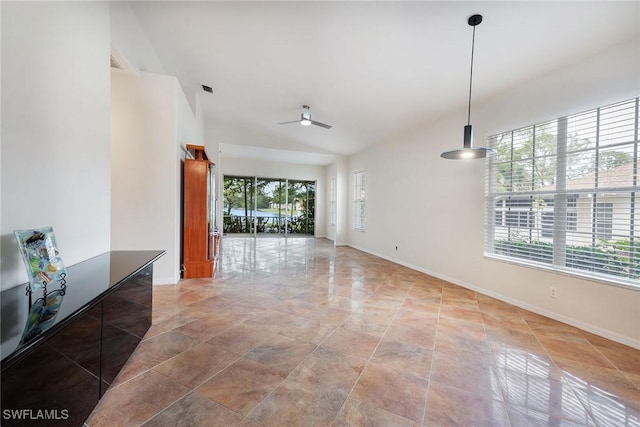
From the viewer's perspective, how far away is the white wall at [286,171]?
9.37 meters

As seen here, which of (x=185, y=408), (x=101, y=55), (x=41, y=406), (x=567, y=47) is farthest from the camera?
(x=567, y=47)

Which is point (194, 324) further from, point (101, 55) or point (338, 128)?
point (338, 128)

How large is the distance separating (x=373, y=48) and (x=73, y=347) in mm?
3813

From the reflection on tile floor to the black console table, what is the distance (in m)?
0.27

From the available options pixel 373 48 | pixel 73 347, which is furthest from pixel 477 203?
pixel 73 347

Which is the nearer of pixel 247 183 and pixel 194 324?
pixel 194 324

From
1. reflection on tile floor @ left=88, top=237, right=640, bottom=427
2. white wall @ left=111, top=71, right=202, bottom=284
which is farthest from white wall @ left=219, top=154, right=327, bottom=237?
reflection on tile floor @ left=88, top=237, right=640, bottom=427

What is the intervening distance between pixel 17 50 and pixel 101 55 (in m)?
0.97

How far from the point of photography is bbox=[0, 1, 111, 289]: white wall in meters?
1.40

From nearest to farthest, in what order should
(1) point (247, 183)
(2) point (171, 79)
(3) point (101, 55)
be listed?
(3) point (101, 55) < (2) point (171, 79) < (1) point (247, 183)

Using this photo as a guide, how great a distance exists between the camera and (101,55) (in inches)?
88.0

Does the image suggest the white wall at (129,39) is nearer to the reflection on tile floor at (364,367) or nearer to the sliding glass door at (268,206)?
the reflection on tile floor at (364,367)

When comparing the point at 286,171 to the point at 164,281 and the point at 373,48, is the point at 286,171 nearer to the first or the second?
the point at 164,281

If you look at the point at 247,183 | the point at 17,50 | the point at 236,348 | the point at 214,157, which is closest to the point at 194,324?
the point at 236,348
